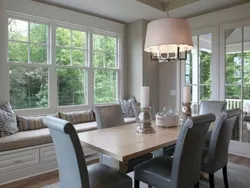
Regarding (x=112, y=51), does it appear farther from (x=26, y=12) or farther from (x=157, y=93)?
(x=26, y=12)

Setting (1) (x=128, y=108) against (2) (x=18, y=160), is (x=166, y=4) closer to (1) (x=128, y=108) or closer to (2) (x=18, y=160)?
(1) (x=128, y=108)

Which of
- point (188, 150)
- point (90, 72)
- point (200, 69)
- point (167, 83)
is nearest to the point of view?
point (188, 150)

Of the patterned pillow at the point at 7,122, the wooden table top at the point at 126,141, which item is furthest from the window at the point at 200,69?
the patterned pillow at the point at 7,122

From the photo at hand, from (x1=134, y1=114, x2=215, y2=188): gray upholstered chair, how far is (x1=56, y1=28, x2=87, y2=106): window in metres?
2.62

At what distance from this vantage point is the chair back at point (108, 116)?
2613mm

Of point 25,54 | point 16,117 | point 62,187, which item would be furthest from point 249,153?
point 25,54

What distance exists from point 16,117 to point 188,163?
106 inches

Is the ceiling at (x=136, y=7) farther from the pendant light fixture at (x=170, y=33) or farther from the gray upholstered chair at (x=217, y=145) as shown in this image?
the gray upholstered chair at (x=217, y=145)

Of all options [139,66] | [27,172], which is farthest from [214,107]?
[27,172]

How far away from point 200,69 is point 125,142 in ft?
Answer: 10.0

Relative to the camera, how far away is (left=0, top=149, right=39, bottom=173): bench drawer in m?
2.68

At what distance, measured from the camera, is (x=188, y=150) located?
1676 millimetres

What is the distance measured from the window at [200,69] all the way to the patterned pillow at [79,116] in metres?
2.14

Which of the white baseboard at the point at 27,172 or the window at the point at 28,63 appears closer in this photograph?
the white baseboard at the point at 27,172
